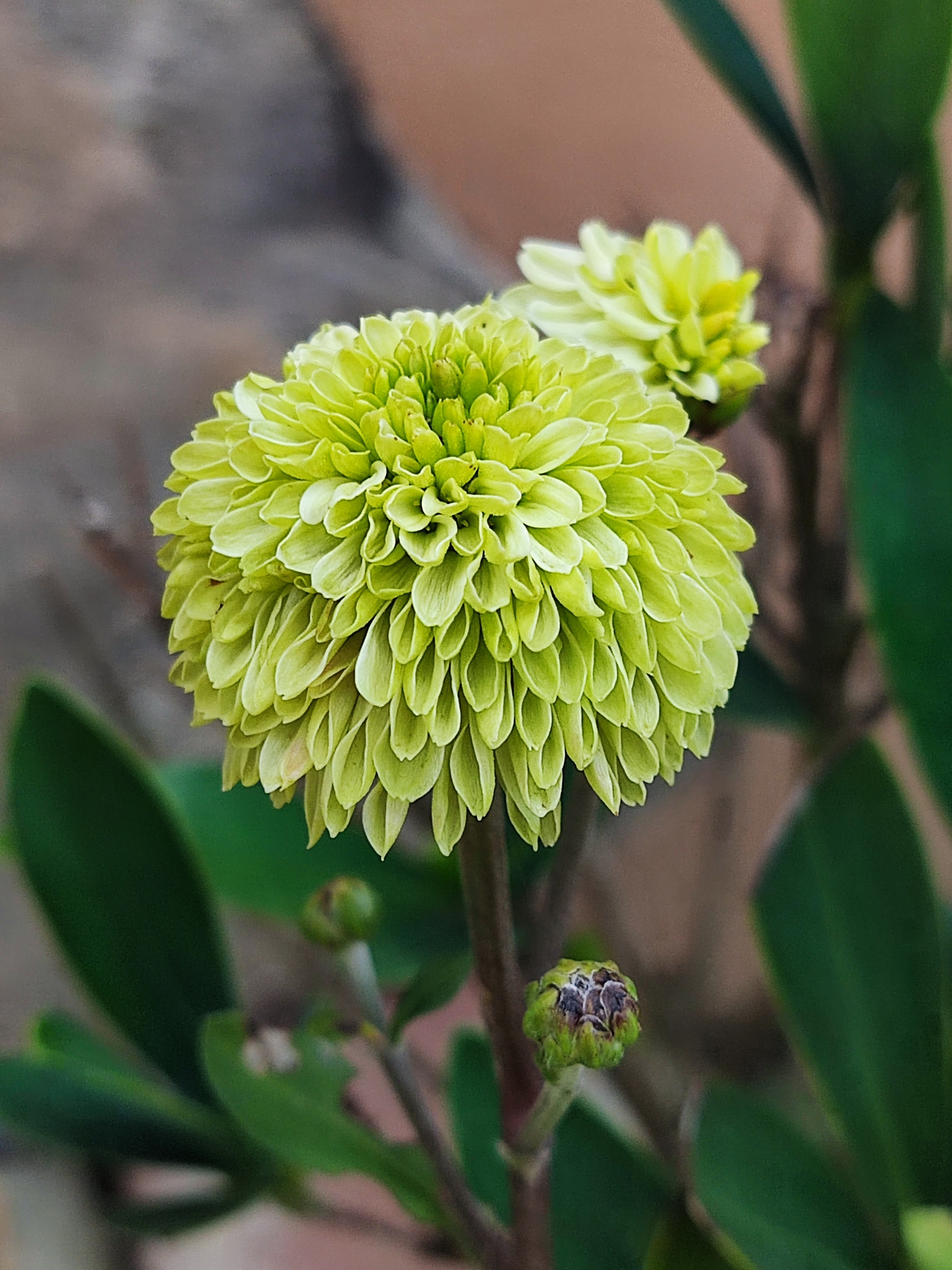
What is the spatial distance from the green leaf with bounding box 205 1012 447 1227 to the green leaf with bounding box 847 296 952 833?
223 millimetres

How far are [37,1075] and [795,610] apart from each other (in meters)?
0.37

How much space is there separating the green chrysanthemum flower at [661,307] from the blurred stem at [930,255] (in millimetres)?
156

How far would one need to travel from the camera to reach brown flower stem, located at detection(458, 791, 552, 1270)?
0.21 m

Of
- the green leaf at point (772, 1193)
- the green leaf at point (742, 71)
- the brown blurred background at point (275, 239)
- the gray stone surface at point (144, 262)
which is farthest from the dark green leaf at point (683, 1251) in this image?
the gray stone surface at point (144, 262)

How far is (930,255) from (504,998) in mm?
305

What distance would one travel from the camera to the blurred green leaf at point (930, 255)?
356 mm

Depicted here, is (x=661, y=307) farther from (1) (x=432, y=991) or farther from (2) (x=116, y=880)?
(2) (x=116, y=880)

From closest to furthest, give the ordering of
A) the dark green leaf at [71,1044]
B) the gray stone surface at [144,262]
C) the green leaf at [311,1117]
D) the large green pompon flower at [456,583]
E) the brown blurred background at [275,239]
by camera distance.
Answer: the large green pompon flower at [456,583] → the green leaf at [311,1117] → the dark green leaf at [71,1044] → the brown blurred background at [275,239] → the gray stone surface at [144,262]

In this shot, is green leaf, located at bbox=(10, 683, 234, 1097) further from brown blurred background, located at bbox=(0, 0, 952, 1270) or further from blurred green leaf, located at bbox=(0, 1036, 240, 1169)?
brown blurred background, located at bbox=(0, 0, 952, 1270)

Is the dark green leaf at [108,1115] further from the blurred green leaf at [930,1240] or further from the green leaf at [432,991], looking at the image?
the blurred green leaf at [930,1240]

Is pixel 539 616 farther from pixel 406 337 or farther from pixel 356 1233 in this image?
pixel 356 1233

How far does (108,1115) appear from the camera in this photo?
1.21ft

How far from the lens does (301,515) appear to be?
17 cm

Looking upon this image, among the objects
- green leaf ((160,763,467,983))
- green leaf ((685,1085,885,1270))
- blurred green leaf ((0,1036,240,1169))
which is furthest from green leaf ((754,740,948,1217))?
blurred green leaf ((0,1036,240,1169))
